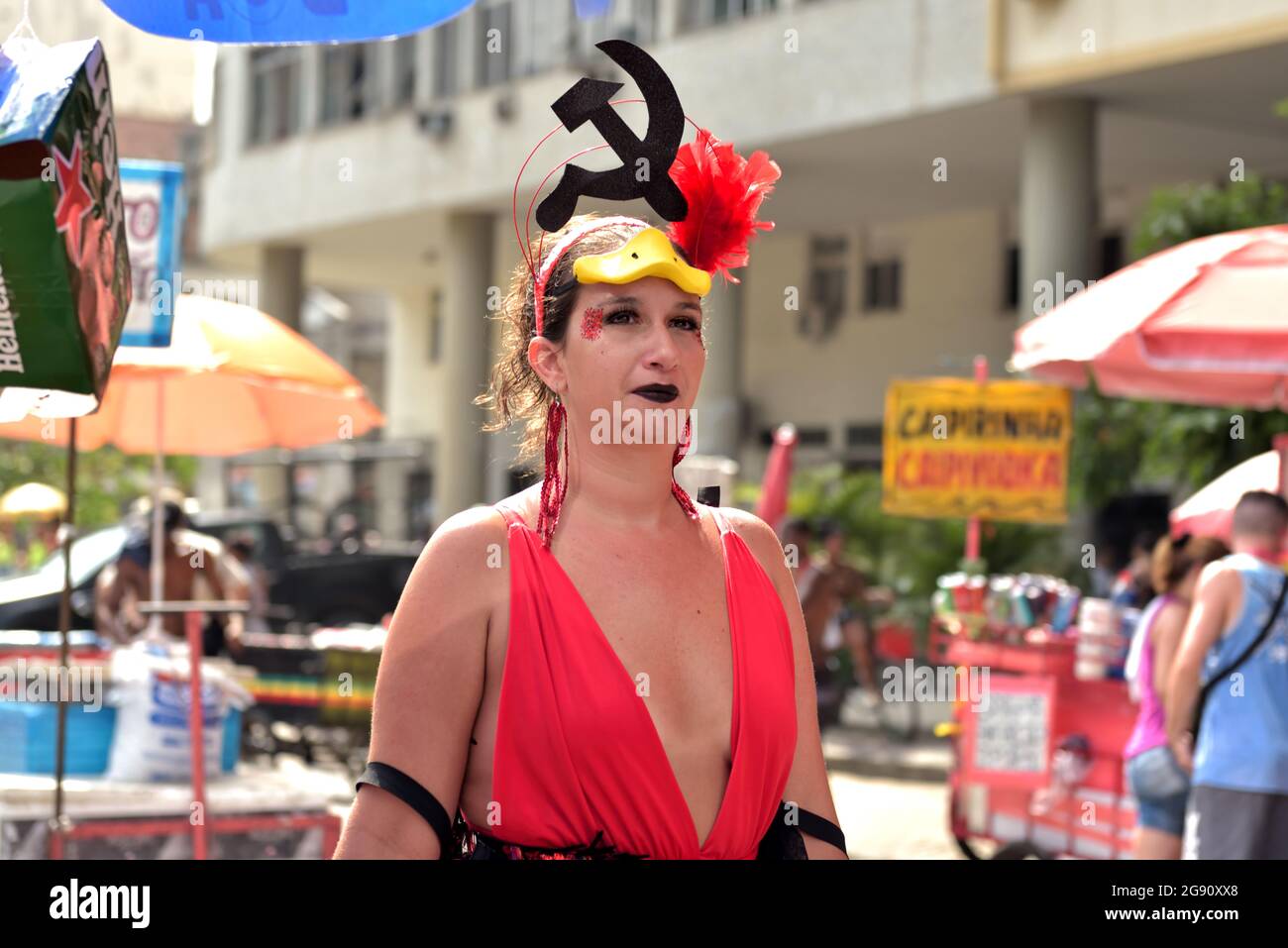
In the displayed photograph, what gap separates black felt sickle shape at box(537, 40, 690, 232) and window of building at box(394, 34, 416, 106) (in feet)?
81.6

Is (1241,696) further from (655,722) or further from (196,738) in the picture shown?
(655,722)

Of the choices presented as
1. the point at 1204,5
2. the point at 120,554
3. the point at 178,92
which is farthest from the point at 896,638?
the point at 178,92

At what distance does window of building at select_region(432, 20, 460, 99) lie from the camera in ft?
85.3

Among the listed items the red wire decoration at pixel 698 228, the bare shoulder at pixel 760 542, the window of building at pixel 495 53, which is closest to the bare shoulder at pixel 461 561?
the red wire decoration at pixel 698 228

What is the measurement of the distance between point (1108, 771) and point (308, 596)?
11419 millimetres

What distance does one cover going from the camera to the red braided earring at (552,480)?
254 centimetres

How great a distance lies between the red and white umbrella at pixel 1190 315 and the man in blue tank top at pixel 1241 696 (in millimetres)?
548

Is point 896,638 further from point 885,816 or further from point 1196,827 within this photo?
point 1196,827

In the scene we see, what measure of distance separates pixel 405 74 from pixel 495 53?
2.66m

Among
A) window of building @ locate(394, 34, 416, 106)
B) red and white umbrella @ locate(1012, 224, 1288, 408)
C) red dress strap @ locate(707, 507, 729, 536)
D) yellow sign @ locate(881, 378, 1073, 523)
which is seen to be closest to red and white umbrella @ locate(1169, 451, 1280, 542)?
red and white umbrella @ locate(1012, 224, 1288, 408)

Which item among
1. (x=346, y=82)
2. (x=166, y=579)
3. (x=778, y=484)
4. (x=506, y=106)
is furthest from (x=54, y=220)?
(x=346, y=82)

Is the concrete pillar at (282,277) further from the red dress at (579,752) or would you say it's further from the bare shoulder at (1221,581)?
the red dress at (579,752)

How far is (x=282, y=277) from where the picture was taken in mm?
29328
